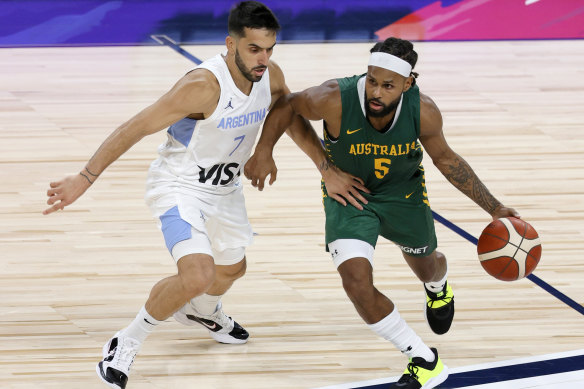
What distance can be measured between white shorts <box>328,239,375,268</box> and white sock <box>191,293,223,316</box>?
2.16 feet

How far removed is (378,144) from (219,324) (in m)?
1.17

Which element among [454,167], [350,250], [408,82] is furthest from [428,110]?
[350,250]

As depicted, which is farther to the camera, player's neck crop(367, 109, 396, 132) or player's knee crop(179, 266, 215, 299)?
player's neck crop(367, 109, 396, 132)

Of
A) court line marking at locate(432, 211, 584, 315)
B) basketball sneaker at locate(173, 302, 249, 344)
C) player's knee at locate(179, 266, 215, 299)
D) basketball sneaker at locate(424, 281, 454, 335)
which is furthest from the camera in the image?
court line marking at locate(432, 211, 584, 315)

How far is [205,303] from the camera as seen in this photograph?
185 inches

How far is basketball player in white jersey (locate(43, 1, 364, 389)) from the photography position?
4.18 metres

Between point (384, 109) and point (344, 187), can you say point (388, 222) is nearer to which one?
point (344, 187)

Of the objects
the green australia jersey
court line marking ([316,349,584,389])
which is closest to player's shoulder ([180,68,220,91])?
the green australia jersey

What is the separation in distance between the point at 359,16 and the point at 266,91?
8.45 metres

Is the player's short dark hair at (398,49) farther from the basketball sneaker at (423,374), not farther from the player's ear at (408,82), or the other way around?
the basketball sneaker at (423,374)

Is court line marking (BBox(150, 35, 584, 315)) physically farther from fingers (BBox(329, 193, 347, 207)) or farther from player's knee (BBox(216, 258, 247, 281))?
player's knee (BBox(216, 258, 247, 281))

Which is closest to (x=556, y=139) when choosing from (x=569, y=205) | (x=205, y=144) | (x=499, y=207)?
(x=569, y=205)

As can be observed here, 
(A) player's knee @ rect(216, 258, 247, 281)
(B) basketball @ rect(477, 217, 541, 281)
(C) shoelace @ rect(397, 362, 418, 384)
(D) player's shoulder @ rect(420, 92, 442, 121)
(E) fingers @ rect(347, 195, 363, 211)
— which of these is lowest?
(C) shoelace @ rect(397, 362, 418, 384)

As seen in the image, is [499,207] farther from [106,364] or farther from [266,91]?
[106,364]
